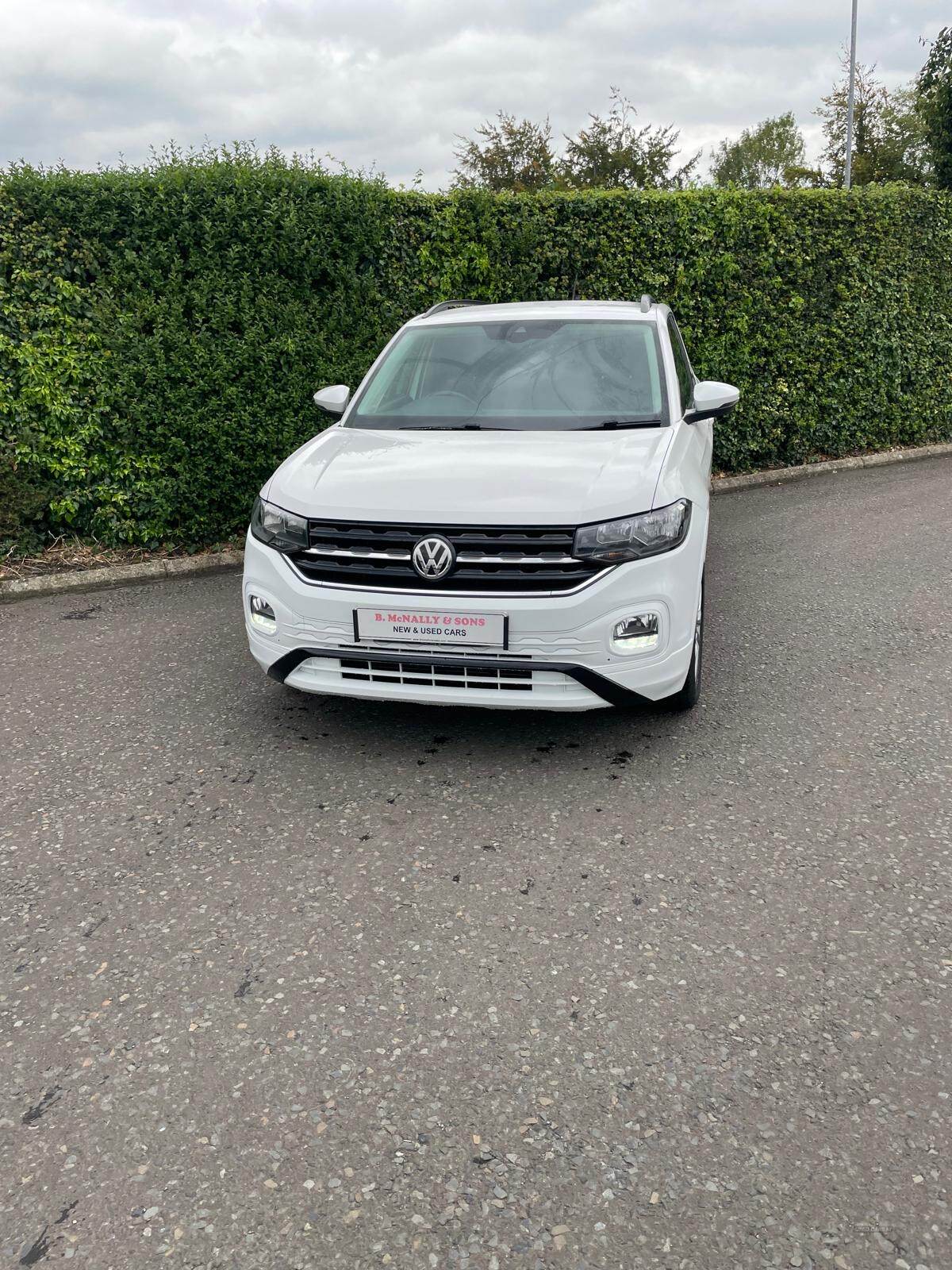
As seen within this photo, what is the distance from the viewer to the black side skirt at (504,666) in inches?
150

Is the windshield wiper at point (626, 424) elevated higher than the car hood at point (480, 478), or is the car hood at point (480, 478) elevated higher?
the windshield wiper at point (626, 424)

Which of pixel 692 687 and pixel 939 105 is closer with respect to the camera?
pixel 692 687

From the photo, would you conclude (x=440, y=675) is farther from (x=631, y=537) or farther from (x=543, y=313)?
(x=543, y=313)

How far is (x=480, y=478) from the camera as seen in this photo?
400 centimetres

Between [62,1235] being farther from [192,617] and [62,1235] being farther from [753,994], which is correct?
[192,617]

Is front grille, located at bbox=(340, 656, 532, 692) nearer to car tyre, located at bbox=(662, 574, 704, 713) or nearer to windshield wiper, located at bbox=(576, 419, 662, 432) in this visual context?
car tyre, located at bbox=(662, 574, 704, 713)

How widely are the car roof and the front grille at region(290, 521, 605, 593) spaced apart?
85.1 inches

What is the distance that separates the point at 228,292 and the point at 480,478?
4.43 meters

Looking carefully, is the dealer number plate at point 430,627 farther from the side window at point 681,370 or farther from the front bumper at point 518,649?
the side window at point 681,370

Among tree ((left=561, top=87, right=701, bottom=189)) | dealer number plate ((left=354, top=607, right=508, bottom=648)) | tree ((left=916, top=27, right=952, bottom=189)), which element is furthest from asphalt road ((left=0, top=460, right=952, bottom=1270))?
tree ((left=561, top=87, right=701, bottom=189))

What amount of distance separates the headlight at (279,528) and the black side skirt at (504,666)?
0.44 m

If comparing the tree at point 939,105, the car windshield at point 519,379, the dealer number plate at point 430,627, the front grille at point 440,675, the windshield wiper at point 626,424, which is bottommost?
the front grille at point 440,675

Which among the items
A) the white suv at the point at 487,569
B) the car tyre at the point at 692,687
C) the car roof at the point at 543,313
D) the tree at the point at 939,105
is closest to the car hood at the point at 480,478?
the white suv at the point at 487,569

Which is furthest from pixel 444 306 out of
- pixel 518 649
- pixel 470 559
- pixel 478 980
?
pixel 478 980
